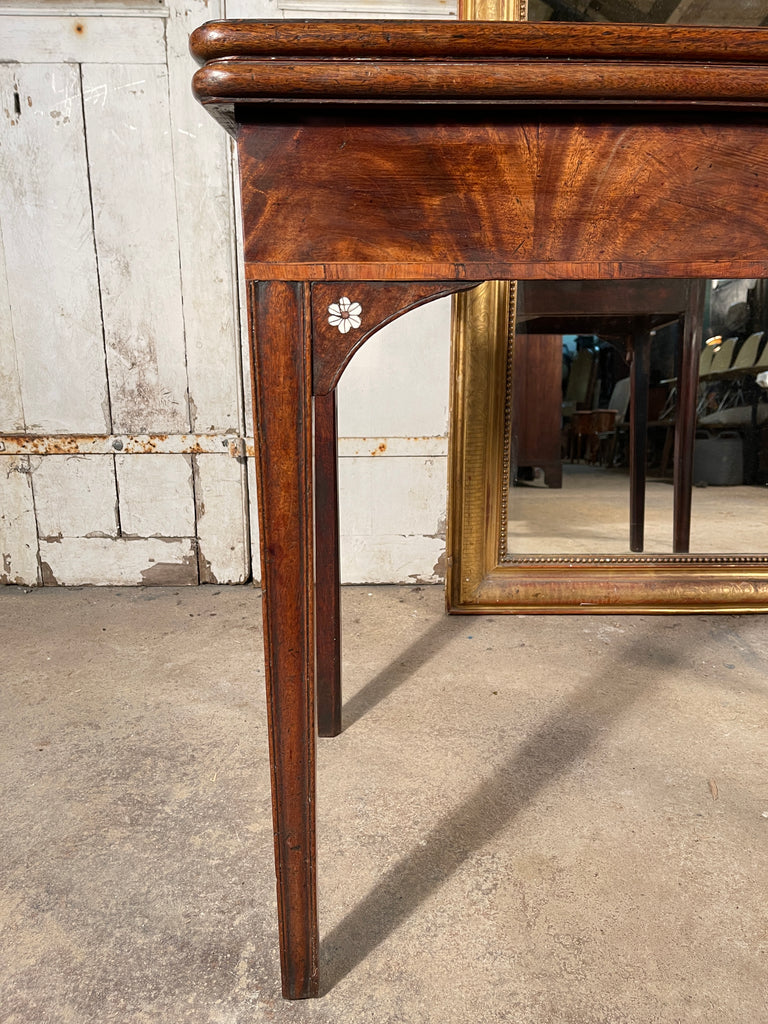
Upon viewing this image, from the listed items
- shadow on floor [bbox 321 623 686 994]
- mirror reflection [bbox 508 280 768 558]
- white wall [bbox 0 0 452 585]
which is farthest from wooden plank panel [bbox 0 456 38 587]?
mirror reflection [bbox 508 280 768 558]

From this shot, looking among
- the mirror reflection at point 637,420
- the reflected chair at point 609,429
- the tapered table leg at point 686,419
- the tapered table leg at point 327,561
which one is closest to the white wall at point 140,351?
the mirror reflection at point 637,420

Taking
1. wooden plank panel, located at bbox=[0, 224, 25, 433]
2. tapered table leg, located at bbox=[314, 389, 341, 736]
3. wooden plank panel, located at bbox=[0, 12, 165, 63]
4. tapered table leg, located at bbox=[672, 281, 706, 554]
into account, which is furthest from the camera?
wooden plank panel, located at bbox=[0, 224, 25, 433]

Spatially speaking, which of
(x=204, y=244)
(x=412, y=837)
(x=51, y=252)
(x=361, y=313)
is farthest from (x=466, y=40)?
(x=51, y=252)

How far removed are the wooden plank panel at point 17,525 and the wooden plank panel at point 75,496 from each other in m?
0.03

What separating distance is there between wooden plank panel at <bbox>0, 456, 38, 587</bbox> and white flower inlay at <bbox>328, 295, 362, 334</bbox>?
1.97 meters

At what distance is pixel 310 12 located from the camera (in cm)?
193

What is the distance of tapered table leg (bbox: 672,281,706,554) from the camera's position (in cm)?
185

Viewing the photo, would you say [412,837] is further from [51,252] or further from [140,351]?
[51,252]

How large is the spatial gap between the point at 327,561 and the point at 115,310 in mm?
1454

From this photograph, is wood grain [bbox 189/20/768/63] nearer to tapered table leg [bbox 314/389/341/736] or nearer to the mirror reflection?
tapered table leg [bbox 314/389/341/736]

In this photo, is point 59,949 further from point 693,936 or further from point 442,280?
point 442,280

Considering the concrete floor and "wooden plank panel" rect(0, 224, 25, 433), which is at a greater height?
"wooden plank panel" rect(0, 224, 25, 433)

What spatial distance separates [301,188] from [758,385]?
179 centimetres

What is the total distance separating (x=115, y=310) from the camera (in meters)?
2.12
